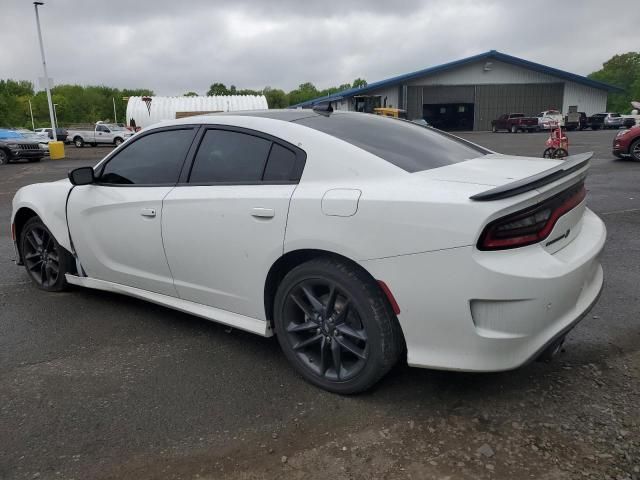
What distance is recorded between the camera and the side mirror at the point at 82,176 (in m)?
3.93

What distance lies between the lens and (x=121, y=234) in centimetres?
380

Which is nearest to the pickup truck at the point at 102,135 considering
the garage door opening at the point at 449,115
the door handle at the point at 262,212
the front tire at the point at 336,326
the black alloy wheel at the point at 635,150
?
the garage door opening at the point at 449,115

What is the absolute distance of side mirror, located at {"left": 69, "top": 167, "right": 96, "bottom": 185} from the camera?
3.93 meters

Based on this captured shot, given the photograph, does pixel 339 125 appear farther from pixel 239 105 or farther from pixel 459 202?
pixel 239 105

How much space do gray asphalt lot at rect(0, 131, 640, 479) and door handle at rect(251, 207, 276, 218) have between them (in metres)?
0.96

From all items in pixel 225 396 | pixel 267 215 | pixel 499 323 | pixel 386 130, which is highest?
pixel 386 130

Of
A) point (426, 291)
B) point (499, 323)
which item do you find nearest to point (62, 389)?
point (426, 291)

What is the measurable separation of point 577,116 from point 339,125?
45295 millimetres

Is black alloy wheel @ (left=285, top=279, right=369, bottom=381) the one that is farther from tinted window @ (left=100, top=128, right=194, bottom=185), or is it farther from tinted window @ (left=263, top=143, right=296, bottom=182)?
tinted window @ (left=100, top=128, right=194, bottom=185)

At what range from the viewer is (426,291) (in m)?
2.44

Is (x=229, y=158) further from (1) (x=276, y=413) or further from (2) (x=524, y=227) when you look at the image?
(2) (x=524, y=227)

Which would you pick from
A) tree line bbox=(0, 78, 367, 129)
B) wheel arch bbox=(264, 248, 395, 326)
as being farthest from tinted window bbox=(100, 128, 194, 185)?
tree line bbox=(0, 78, 367, 129)

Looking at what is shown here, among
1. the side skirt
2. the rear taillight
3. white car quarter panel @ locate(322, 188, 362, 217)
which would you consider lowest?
the side skirt

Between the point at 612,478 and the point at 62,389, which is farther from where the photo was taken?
the point at 62,389
